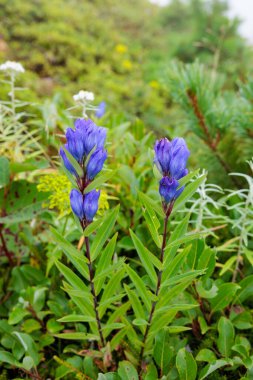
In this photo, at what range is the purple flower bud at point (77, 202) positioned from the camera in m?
0.59

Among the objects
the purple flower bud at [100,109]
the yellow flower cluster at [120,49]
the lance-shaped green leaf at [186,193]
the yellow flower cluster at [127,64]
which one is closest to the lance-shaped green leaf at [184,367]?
the lance-shaped green leaf at [186,193]

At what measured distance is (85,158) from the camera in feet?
1.89

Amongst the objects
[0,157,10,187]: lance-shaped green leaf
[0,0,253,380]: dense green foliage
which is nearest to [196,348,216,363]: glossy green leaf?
[0,0,253,380]: dense green foliage

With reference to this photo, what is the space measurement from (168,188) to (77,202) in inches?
5.0

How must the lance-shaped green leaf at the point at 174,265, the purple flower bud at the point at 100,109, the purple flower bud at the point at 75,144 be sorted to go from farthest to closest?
the purple flower bud at the point at 100,109, the lance-shaped green leaf at the point at 174,265, the purple flower bud at the point at 75,144

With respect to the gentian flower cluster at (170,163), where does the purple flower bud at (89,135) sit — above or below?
above

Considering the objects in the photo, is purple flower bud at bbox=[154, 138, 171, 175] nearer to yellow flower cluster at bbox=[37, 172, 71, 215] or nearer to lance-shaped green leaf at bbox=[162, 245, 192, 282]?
lance-shaped green leaf at bbox=[162, 245, 192, 282]

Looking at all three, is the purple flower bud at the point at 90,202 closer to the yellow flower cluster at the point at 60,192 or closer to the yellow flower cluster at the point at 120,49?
the yellow flower cluster at the point at 60,192

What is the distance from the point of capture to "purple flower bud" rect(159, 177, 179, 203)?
1.86 feet

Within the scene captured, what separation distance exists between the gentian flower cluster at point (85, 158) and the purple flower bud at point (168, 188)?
3.5 inches

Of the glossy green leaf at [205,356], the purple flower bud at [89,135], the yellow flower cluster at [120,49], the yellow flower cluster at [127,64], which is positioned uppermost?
the yellow flower cluster at [120,49]

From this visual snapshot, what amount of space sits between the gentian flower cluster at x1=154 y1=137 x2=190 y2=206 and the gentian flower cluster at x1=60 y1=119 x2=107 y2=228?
0.08 metres

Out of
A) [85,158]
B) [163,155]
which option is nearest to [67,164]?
[85,158]

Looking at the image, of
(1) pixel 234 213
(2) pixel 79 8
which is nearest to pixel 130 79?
(2) pixel 79 8
